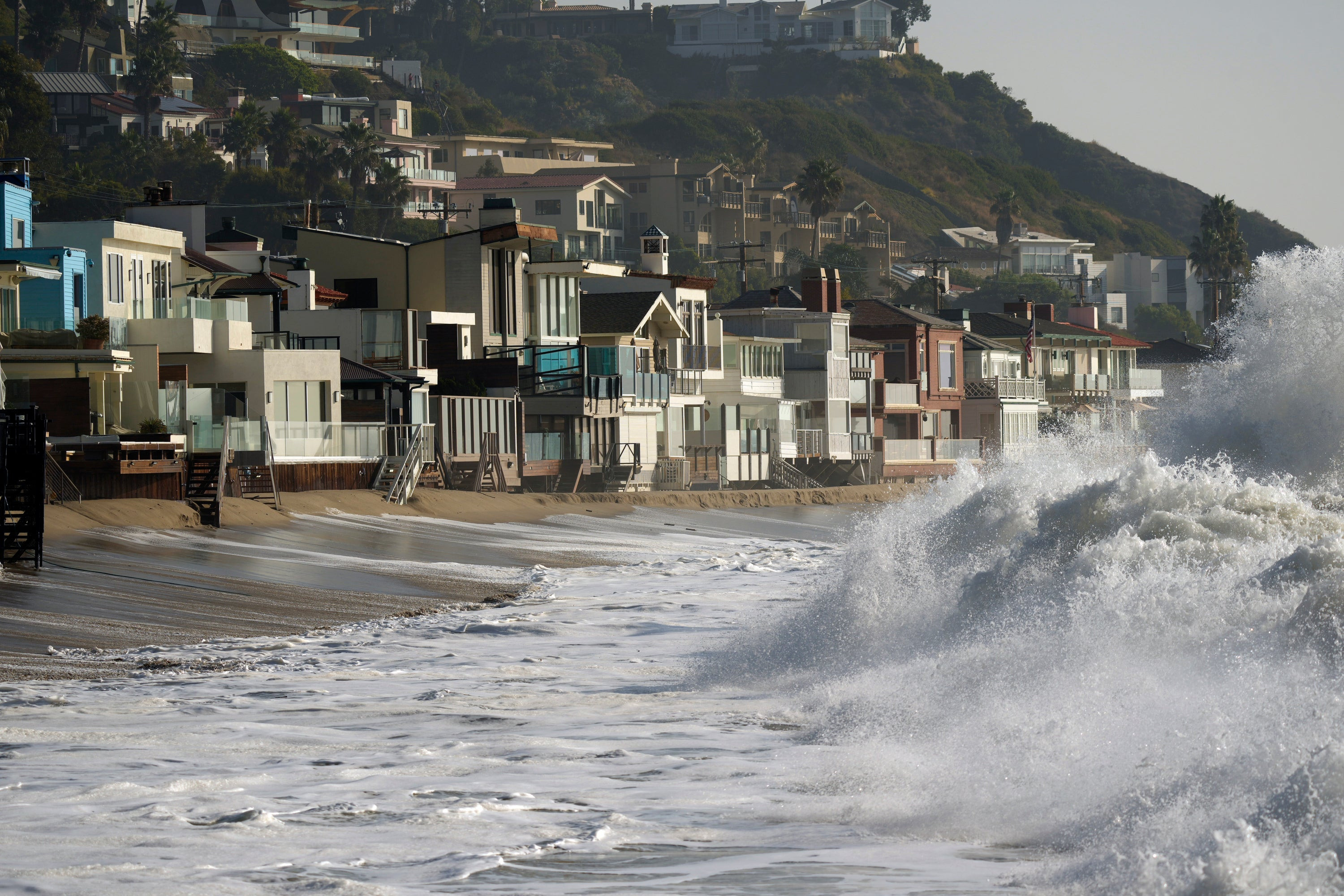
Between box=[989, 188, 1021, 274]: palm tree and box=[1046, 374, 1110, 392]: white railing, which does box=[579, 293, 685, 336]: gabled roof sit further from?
box=[989, 188, 1021, 274]: palm tree

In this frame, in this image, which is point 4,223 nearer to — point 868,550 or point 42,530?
point 42,530

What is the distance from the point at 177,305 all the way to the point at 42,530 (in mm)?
18478

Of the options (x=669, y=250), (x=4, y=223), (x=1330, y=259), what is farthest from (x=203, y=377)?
(x=669, y=250)

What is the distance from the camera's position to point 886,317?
82250 millimetres

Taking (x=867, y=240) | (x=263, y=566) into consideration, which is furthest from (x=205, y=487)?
(x=867, y=240)

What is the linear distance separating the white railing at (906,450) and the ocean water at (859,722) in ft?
154

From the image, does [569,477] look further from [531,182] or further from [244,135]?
[531,182]

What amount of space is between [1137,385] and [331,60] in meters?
96.8

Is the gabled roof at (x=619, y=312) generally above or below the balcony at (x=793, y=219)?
below

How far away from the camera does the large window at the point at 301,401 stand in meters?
45.0

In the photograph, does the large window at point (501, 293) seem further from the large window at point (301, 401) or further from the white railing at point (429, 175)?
the white railing at point (429, 175)

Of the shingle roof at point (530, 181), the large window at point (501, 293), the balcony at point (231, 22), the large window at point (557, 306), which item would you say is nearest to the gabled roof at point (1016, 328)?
the large window at point (557, 306)

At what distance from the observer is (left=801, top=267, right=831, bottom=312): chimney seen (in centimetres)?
7419

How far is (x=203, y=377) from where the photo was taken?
44594mm
